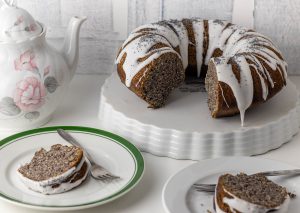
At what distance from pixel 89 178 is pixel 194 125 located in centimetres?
24

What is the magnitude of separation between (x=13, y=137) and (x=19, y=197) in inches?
8.1

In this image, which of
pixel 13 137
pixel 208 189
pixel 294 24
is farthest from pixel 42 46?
pixel 294 24

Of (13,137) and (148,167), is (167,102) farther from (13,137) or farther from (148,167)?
(13,137)

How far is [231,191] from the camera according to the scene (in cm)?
104

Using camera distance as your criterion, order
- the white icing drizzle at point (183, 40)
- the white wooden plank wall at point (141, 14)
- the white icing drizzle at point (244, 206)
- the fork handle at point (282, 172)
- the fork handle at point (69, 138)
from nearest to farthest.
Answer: the white icing drizzle at point (244, 206)
the fork handle at point (282, 172)
the fork handle at point (69, 138)
the white icing drizzle at point (183, 40)
the white wooden plank wall at point (141, 14)

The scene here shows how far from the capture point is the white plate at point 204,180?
1067 mm

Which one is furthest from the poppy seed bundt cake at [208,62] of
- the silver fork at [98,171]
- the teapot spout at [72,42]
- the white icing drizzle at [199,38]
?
the silver fork at [98,171]

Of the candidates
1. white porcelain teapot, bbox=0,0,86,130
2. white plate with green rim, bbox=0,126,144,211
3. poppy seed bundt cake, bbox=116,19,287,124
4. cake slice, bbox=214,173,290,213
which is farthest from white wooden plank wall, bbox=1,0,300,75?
cake slice, bbox=214,173,290,213

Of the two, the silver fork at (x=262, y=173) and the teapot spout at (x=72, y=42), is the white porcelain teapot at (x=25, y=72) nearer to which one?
the teapot spout at (x=72, y=42)

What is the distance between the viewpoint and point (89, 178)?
116cm

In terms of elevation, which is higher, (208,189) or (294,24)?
(294,24)

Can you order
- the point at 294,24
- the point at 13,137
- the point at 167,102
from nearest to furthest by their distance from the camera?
the point at 13,137, the point at 167,102, the point at 294,24

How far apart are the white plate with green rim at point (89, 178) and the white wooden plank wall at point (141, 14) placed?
1.22ft

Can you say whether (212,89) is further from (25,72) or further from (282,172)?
(25,72)
